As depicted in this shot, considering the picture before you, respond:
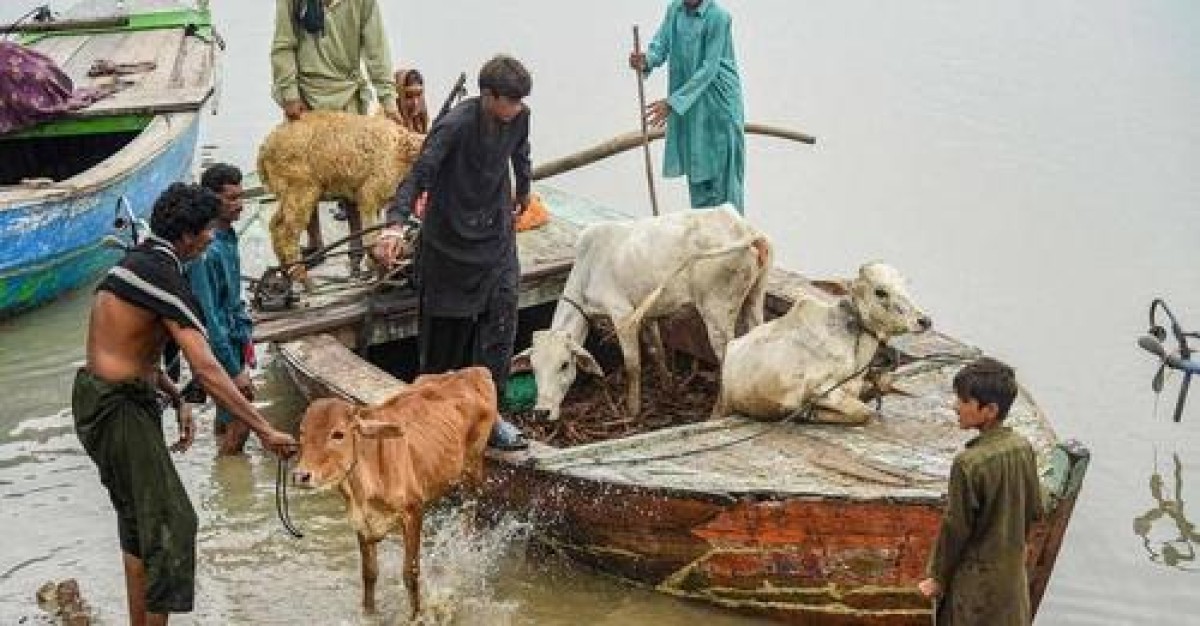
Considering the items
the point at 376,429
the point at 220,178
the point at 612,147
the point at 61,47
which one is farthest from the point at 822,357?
the point at 61,47

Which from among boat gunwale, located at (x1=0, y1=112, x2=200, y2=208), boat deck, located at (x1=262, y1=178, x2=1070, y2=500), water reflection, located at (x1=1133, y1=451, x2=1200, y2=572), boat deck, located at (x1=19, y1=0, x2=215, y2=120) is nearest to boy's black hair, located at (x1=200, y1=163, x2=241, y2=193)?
boat deck, located at (x1=262, y1=178, x2=1070, y2=500)

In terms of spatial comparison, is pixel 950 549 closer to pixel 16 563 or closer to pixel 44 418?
pixel 16 563

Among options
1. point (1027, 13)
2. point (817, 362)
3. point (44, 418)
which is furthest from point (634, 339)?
point (1027, 13)

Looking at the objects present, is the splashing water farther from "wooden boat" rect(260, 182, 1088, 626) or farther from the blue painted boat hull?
the blue painted boat hull

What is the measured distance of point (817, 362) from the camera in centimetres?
633

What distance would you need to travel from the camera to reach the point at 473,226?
6441 millimetres

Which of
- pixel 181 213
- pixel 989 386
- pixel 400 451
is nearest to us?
pixel 989 386

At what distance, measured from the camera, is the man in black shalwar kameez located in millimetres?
6242

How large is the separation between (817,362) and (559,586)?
1.45 metres

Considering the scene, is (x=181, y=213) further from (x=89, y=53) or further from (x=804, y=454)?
(x=89, y=53)

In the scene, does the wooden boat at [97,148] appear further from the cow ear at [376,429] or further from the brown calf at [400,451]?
the cow ear at [376,429]

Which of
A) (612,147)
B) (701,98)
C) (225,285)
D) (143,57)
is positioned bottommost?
(225,285)

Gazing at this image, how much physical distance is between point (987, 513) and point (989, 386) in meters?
0.39

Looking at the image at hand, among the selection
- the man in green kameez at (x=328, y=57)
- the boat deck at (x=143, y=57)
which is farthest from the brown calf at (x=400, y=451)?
the boat deck at (x=143, y=57)
